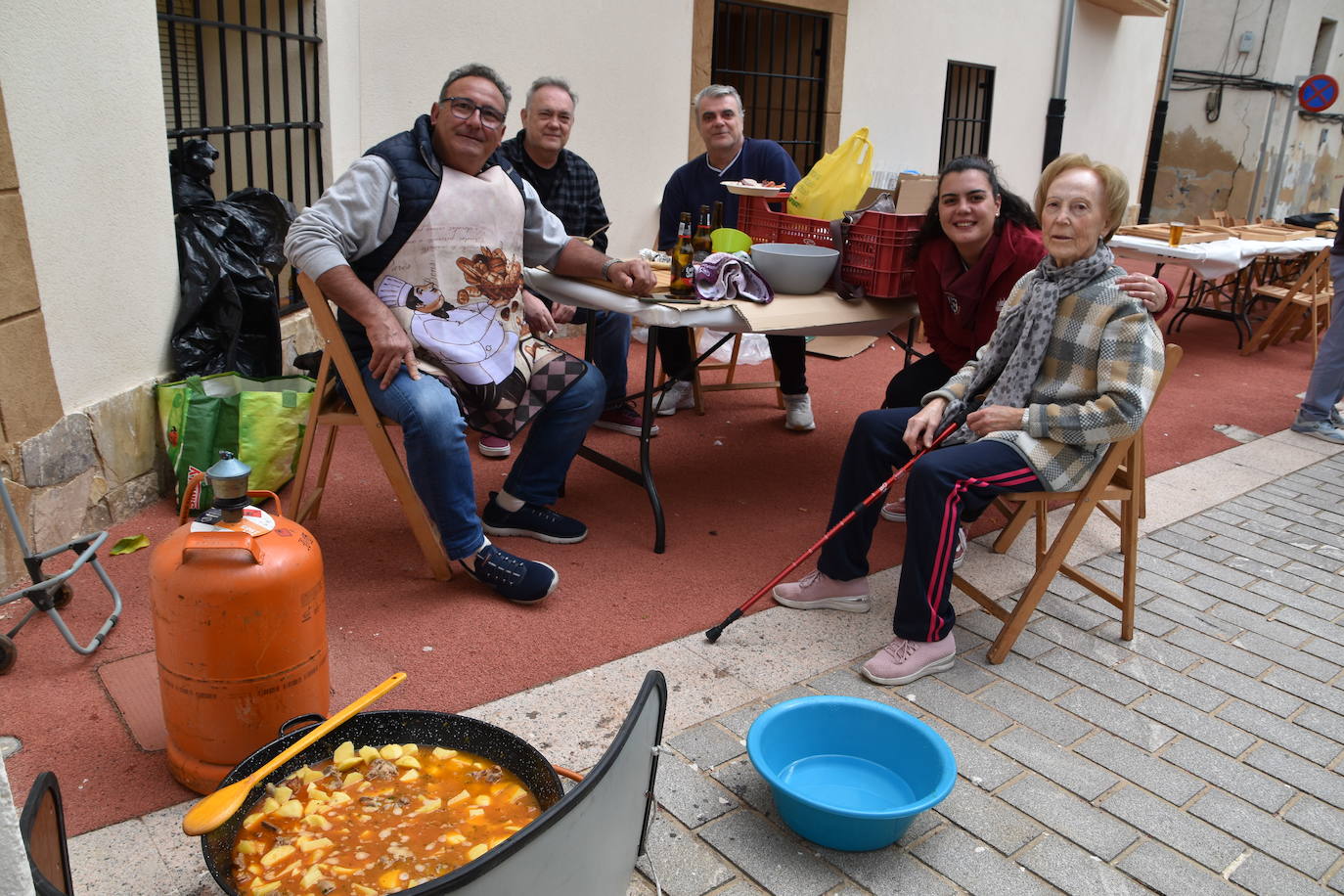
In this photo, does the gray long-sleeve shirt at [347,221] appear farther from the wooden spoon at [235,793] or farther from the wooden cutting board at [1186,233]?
the wooden cutting board at [1186,233]

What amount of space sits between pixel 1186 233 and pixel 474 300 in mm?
6303

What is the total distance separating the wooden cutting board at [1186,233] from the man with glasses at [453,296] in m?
5.39

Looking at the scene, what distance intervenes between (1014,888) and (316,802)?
1462 millimetres

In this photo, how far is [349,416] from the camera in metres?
3.41

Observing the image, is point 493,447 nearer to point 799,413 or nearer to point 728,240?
point 728,240

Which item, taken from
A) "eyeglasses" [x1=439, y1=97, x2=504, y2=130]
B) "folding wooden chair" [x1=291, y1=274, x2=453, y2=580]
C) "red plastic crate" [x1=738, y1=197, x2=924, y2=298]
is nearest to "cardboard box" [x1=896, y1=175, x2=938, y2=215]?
"red plastic crate" [x1=738, y1=197, x2=924, y2=298]

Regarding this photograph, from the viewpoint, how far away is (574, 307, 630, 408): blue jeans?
4941mm

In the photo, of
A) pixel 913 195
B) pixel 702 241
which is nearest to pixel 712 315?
pixel 702 241

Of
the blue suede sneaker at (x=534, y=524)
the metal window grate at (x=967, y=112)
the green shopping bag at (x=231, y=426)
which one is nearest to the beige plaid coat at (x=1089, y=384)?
the blue suede sneaker at (x=534, y=524)

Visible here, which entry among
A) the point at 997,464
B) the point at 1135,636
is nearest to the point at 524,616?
the point at 997,464

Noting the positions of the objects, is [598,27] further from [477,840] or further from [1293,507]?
[477,840]

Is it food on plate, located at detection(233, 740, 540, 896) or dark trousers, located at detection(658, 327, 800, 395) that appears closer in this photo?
food on plate, located at detection(233, 740, 540, 896)

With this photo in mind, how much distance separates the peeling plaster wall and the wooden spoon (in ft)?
57.4

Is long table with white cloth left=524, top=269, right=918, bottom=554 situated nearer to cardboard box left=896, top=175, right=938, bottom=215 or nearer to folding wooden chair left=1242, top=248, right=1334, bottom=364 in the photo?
cardboard box left=896, top=175, right=938, bottom=215
